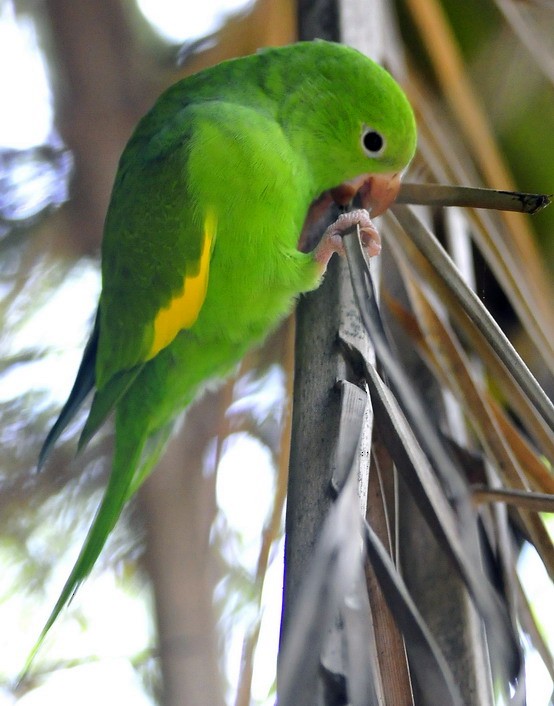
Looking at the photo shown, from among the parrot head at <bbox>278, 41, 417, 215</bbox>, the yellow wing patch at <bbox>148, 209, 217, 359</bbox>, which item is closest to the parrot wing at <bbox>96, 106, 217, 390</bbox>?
the yellow wing patch at <bbox>148, 209, 217, 359</bbox>

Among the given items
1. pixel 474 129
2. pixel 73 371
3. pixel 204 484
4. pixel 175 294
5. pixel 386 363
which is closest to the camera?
pixel 386 363

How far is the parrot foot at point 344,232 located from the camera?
1.03 m

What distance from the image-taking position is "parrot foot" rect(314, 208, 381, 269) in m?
1.03

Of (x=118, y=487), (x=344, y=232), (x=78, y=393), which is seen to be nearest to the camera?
(x=344, y=232)

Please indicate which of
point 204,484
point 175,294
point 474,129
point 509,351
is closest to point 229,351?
point 175,294

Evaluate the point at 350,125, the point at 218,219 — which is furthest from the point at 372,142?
the point at 218,219

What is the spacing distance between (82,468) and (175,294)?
21.0 inches

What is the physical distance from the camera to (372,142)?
1326mm

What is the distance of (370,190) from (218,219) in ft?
0.92

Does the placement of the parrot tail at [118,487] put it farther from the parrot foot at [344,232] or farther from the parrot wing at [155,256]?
the parrot foot at [344,232]

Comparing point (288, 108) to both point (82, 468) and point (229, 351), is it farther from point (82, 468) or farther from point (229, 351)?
point (82, 468)

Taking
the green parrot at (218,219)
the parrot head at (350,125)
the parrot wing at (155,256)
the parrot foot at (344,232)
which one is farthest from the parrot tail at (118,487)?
the parrot head at (350,125)

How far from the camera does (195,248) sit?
1.22 m

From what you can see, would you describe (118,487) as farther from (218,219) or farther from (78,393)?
(218,219)
